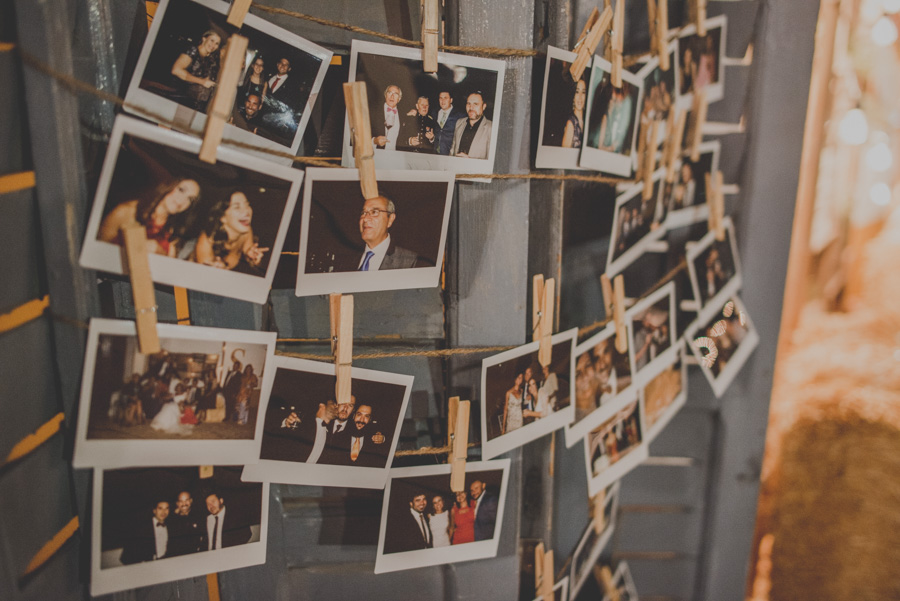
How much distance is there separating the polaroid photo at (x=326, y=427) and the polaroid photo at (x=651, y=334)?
49 cm

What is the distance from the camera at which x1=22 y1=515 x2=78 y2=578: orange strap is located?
1.83ft

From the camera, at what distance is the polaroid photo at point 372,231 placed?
2.09 feet

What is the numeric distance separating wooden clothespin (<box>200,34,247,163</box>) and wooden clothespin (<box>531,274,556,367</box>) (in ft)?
1.56

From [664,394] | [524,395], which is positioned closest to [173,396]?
[524,395]

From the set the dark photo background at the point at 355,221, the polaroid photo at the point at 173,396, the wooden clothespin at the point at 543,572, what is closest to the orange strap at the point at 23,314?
the polaroid photo at the point at 173,396

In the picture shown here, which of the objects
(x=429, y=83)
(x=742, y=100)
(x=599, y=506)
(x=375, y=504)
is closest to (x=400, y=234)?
(x=429, y=83)

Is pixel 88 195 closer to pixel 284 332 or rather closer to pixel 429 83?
pixel 284 332

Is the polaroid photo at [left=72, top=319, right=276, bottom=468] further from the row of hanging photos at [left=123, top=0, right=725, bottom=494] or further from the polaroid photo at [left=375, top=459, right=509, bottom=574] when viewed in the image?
the polaroid photo at [left=375, top=459, right=509, bottom=574]

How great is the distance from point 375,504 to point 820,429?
1711mm

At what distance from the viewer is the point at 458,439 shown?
74 cm

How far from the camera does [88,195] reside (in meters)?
0.58

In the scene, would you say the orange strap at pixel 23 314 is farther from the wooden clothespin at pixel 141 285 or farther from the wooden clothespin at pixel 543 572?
the wooden clothespin at pixel 543 572

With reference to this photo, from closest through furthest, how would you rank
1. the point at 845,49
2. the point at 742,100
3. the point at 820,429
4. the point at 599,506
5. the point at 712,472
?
the point at 599,506 < the point at 742,100 < the point at 712,472 < the point at 820,429 < the point at 845,49

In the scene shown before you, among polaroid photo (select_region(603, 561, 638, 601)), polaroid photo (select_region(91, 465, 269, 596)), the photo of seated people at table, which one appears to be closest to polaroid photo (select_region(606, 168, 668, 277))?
the photo of seated people at table
